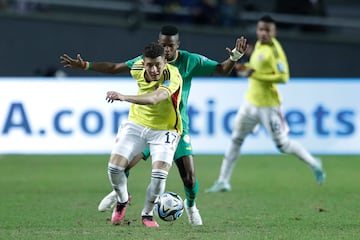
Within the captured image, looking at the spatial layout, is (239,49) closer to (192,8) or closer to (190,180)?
(190,180)

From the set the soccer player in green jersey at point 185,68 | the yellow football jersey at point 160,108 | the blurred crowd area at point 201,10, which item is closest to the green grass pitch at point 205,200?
the soccer player in green jersey at point 185,68

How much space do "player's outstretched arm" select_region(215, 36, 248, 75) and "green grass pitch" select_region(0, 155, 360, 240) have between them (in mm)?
1651

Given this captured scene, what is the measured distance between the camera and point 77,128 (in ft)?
65.9

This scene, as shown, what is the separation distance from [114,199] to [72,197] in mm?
2438

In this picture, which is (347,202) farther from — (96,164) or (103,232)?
(96,164)

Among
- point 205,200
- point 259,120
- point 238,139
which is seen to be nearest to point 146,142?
point 205,200

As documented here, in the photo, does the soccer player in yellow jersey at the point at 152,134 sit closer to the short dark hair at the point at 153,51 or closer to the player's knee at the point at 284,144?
the short dark hair at the point at 153,51

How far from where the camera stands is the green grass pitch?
10.2 m

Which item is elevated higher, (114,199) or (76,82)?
(114,199)

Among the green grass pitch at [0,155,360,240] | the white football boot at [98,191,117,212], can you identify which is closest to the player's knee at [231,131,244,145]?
the green grass pitch at [0,155,360,240]

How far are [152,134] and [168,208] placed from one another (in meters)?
0.78

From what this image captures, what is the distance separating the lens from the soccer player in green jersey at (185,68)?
11.2m

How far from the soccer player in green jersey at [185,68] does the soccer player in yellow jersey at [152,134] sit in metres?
0.39

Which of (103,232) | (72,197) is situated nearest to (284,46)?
(72,197)
